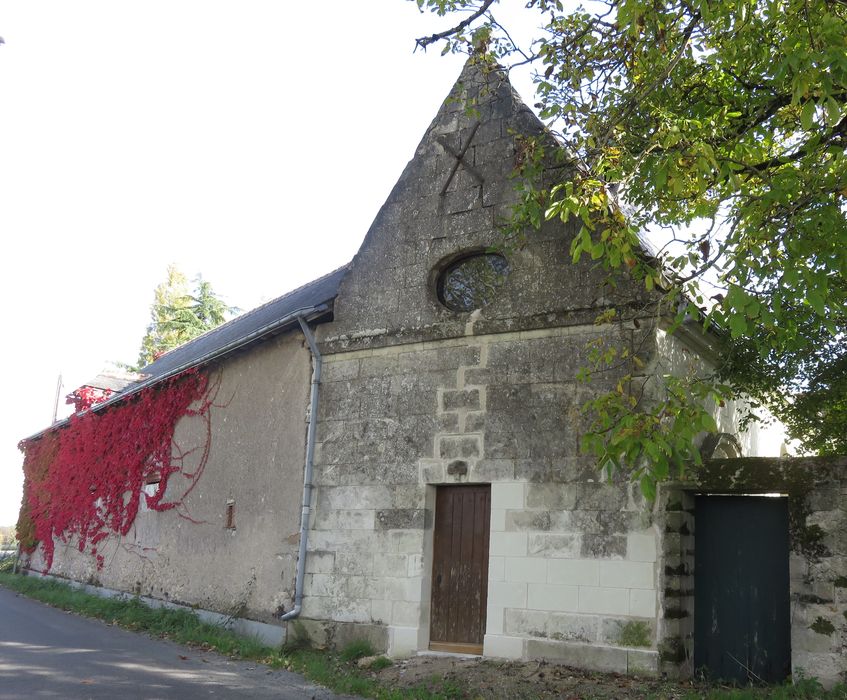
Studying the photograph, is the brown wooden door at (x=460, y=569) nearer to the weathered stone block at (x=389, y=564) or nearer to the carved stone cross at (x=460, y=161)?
the weathered stone block at (x=389, y=564)

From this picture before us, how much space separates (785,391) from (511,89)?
4371mm

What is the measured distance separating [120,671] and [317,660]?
6.17ft

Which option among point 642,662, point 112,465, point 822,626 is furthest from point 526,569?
point 112,465

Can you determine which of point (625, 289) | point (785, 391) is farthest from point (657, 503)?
point (785, 391)

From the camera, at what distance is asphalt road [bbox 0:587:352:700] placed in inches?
268

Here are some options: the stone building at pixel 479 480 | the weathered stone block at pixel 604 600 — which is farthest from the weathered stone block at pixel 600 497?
the weathered stone block at pixel 604 600

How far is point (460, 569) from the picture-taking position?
8328mm

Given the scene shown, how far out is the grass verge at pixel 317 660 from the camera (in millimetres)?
6375

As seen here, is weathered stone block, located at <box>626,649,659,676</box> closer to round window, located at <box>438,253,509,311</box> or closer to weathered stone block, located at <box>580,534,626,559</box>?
weathered stone block, located at <box>580,534,626,559</box>

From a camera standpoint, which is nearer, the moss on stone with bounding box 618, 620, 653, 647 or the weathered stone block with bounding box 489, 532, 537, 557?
the moss on stone with bounding box 618, 620, 653, 647

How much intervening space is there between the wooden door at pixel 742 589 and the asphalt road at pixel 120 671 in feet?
11.5

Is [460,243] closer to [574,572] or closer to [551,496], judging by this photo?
[551,496]

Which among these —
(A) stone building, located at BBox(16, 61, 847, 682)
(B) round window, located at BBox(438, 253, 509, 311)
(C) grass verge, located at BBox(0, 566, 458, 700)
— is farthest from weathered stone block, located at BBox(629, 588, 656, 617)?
(B) round window, located at BBox(438, 253, 509, 311)

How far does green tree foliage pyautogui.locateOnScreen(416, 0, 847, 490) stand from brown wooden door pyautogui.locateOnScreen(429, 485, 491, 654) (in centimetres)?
173
